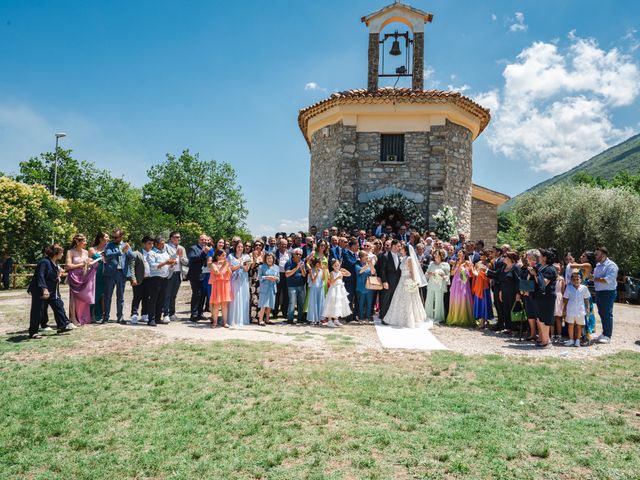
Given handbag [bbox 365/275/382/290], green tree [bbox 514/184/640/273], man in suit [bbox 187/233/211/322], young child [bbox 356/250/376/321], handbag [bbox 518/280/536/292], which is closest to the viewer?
handbag [bbox 518/280/536/292]

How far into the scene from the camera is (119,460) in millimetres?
3566

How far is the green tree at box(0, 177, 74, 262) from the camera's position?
2085 cm

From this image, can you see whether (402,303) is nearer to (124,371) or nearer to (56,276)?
(124,371)

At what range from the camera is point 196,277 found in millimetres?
9688

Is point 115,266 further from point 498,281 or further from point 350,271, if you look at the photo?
point 498,281

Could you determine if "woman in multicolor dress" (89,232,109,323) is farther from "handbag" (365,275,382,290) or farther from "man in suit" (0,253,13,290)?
"man in suit" (0,253,13,290)

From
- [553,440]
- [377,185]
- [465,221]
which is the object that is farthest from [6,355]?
[465,221]

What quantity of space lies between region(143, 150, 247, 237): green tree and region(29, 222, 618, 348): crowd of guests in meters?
34.4

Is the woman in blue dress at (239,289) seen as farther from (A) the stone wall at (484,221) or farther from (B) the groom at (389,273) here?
(A) the stone wall at (484,221)

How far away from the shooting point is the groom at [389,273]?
33.2ft

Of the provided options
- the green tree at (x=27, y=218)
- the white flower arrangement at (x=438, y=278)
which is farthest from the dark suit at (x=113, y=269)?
the green tree at (x=27, y=218)

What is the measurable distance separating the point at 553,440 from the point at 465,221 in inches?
561

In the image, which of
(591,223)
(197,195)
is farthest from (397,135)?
(197,195)

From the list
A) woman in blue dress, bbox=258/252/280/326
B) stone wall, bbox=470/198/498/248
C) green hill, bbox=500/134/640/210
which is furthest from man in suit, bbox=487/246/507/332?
green hill, bbox=500/134/640/210
